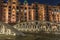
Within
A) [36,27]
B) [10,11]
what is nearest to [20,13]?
[10,11]

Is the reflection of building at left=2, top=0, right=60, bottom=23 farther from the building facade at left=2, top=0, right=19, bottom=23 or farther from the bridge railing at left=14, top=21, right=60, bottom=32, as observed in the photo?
the bridge railing at left=14, top=21, right=60, bottom=32

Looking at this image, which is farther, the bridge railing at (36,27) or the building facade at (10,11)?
the building facade at (10,11)

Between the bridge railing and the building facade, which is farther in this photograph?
the building facade

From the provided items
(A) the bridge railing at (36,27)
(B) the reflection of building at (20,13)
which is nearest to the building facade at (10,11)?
(B) the reflection of building at (20,13)

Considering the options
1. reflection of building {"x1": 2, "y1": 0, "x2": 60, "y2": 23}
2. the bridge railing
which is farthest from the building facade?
the bridge railing

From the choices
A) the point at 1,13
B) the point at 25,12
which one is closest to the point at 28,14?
the point at 25,12

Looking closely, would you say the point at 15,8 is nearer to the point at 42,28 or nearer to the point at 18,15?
the point at 18,15

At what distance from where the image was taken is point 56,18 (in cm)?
19525

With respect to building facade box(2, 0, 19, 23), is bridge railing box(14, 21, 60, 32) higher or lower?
lower

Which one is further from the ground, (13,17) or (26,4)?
(26,4)

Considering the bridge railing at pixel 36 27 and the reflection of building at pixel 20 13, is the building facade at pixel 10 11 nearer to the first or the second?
the reflection of building at pixel 20 13

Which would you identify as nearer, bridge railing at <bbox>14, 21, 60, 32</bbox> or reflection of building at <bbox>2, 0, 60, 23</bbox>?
bridge railing at <bbox>14, 21, 60, 32</bbox>

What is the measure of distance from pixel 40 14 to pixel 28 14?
15.4m

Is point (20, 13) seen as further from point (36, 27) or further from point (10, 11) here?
point (36, 27)
